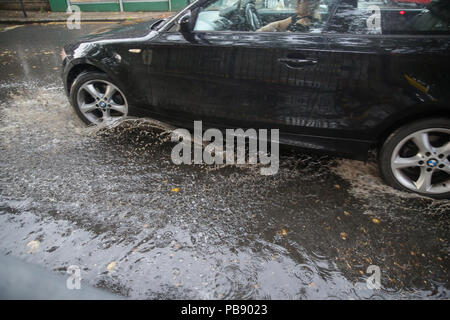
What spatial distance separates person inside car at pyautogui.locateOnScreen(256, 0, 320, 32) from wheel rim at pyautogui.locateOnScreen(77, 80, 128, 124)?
177 cm

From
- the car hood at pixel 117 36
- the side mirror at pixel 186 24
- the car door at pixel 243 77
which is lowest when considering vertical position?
A: the car door at pixel 243 77

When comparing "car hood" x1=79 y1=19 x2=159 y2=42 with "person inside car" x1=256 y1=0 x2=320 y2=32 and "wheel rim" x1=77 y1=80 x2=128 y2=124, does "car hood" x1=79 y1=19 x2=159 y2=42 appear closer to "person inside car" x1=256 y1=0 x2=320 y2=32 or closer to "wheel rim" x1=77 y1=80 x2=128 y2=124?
"wheel rim" x1=77 y1=80 x2=128 y2=124

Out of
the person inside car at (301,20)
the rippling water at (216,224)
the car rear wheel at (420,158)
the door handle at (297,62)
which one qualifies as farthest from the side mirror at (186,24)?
the car rear wheel at (420,158)

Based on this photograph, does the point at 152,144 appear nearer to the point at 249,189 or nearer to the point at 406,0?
the point at 249,189

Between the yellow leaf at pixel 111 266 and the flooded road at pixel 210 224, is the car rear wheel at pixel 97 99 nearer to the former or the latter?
the flooded road at pixel 210 224

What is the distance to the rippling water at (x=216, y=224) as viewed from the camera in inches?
87.4

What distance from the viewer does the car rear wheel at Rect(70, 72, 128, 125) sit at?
3758 mm

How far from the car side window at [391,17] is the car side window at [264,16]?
0.15 metres

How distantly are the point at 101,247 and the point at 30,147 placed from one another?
75.6 inches

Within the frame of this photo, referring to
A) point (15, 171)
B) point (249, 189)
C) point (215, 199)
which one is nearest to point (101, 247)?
point (215, 199)

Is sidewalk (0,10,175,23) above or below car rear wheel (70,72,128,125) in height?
above

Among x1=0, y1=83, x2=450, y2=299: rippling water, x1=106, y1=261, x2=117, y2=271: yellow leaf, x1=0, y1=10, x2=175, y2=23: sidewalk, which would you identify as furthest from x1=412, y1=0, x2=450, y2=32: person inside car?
x1=0, y1=10, x2=175, y2=23: sidewalk

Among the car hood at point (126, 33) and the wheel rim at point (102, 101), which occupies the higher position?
the car hood at point (126, 33)
